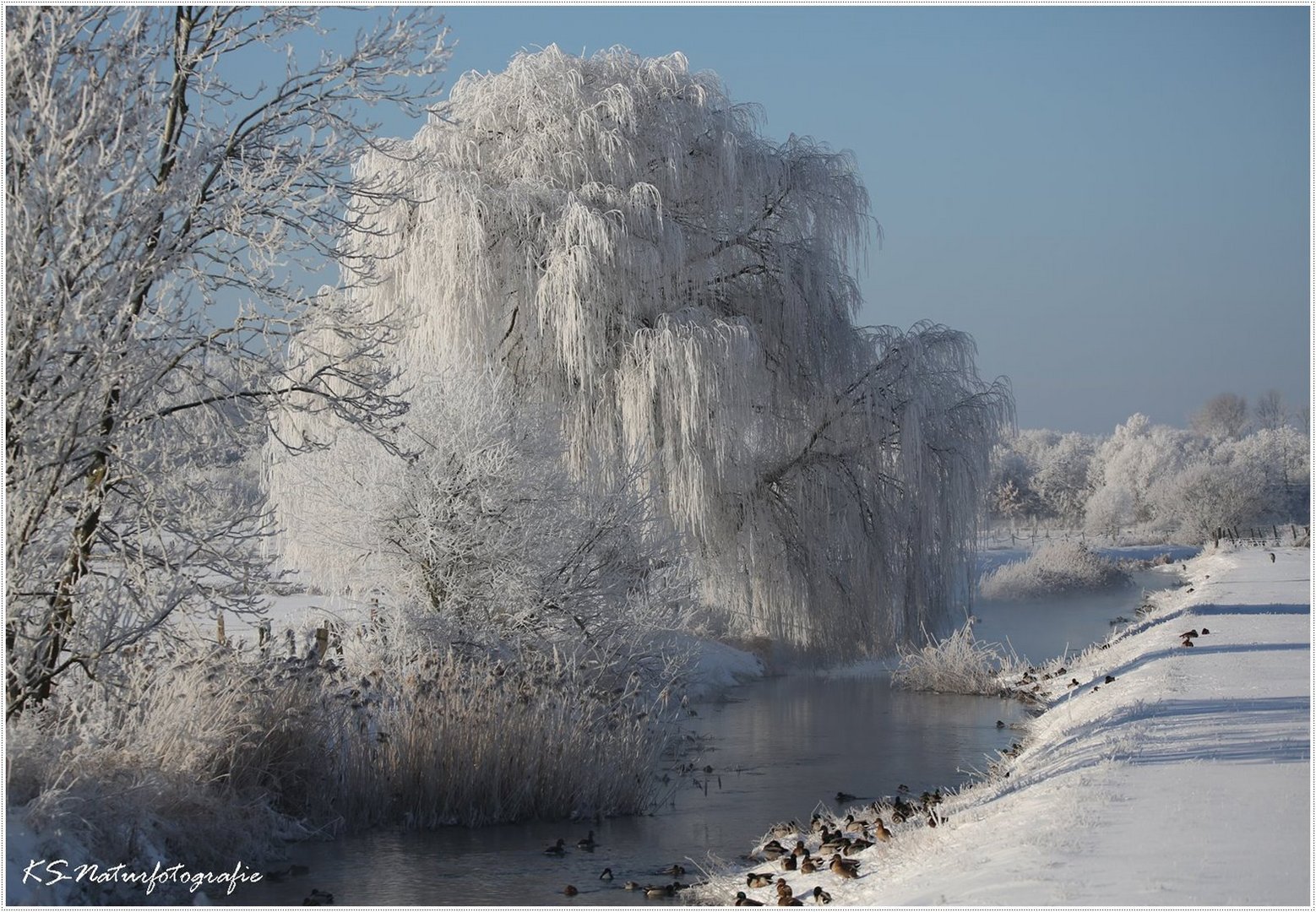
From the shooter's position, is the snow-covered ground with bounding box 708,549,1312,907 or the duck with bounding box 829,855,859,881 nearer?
the snow-covered ground with bounding box 708,549,1312,907

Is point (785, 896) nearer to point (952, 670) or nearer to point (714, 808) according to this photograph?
point (714, 808)

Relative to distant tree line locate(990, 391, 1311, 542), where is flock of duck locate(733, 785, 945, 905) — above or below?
below

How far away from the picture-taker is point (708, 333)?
55.9ft

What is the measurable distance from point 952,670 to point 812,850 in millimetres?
8819

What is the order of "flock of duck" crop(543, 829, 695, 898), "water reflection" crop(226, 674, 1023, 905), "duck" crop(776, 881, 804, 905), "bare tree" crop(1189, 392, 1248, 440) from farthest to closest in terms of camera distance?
"bare tree" crop(1189, 392, 1248, 440)
"water reflection" crop(226, 674, 1023, 905)
"flock of duck" crop(543, 829, 695, 898)
"duck" crop(776, 881, 804, 905)

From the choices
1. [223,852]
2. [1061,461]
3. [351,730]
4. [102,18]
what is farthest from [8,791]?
[1061,461]

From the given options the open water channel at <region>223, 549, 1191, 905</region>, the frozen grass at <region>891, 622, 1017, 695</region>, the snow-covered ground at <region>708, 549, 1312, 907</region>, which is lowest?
the open water channel at <region>223, 549, 1191, 905</region>

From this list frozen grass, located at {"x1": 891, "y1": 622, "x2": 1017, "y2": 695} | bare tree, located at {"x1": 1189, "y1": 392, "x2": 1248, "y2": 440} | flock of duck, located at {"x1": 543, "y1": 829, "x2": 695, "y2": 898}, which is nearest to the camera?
flock of duck, located at {"x1": 543, "y1": 829, "x2": 695, "y2": 898}

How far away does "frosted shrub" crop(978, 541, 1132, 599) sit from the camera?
3175cm

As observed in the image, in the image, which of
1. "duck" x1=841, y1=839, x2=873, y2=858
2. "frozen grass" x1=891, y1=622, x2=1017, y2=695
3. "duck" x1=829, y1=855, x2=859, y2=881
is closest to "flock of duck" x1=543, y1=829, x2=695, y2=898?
"duck" x1=841, y1=839, x2=873, y2=858

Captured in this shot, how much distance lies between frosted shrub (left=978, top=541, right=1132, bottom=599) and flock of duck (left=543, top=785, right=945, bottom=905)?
22454 mm

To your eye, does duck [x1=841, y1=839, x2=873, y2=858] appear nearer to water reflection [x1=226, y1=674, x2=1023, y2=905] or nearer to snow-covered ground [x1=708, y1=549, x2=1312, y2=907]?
snow-covered ground [x1=708, y1=549, x2=1312, y2=907]

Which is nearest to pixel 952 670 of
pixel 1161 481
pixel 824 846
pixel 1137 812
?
pixel 824 846

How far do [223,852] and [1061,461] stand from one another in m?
83.8
